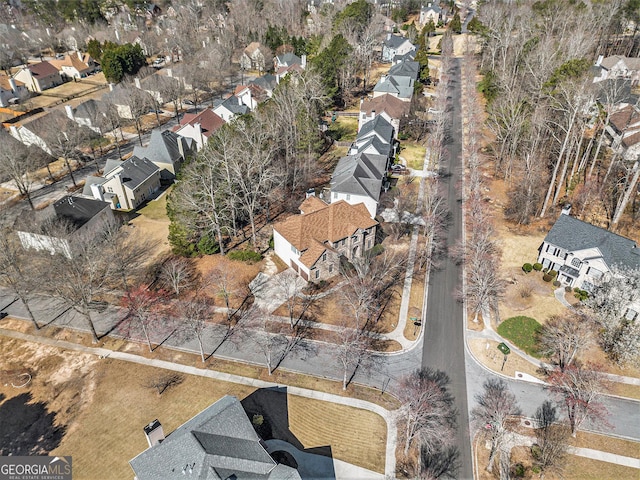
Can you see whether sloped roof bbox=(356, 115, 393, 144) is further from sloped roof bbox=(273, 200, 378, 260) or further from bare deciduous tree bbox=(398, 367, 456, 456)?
bare deciduous tree bbox=(398, 367, 456, 456)

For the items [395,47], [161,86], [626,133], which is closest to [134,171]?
[161,86]

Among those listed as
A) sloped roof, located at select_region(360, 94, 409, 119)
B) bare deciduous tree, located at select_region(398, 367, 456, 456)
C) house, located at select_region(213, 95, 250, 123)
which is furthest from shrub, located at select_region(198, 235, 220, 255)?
sloped roof, located at select_region(360, 94, 409, 119)

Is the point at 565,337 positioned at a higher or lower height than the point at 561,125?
lower

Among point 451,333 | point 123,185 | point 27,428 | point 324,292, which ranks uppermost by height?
point 123,185

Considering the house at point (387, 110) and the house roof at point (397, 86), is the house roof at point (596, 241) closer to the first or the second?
the house at point (387, 110)

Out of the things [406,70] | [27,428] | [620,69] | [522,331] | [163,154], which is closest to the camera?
[27,428]

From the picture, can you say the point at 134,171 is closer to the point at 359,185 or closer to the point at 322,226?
the point at 322,226
